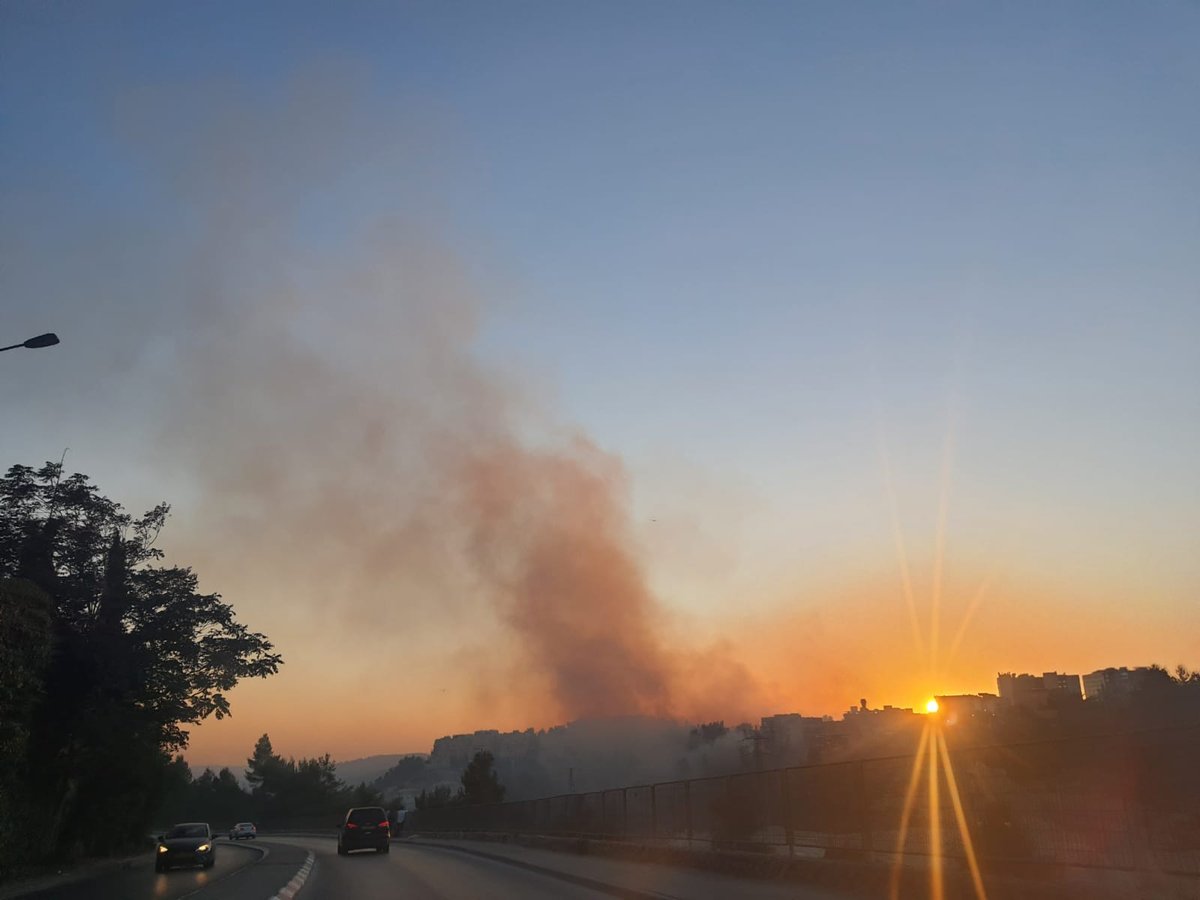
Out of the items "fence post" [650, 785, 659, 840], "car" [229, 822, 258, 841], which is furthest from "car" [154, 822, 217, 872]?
"car" [229, 822, 258, 841]

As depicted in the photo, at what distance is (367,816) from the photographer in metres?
42.9

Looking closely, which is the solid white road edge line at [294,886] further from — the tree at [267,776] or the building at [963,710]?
the tree at [267,776]

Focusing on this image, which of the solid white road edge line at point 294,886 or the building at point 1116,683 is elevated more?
the building at point 1116,683

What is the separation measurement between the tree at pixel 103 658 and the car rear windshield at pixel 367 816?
7730 millimetres

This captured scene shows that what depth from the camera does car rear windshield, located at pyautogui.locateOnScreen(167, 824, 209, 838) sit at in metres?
35.1

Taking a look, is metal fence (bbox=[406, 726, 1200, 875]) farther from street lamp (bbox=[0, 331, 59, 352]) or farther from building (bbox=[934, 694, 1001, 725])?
street lamp (bbox=[0, 331, 59, 352])

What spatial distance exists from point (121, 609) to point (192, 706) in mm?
7093

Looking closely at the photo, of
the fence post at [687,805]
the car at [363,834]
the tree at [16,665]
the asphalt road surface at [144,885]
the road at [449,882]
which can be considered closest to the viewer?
the road at [449,882]

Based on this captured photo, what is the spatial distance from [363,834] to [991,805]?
35.2 meters

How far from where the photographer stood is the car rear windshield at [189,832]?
35062 mm

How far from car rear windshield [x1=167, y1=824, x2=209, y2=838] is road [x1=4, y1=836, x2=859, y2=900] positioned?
1.41 m

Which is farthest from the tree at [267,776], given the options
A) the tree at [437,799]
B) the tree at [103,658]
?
the tree at [103,658]

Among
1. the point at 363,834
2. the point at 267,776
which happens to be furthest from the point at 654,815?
the point at 267,776

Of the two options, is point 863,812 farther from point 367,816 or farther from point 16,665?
point 367,816
